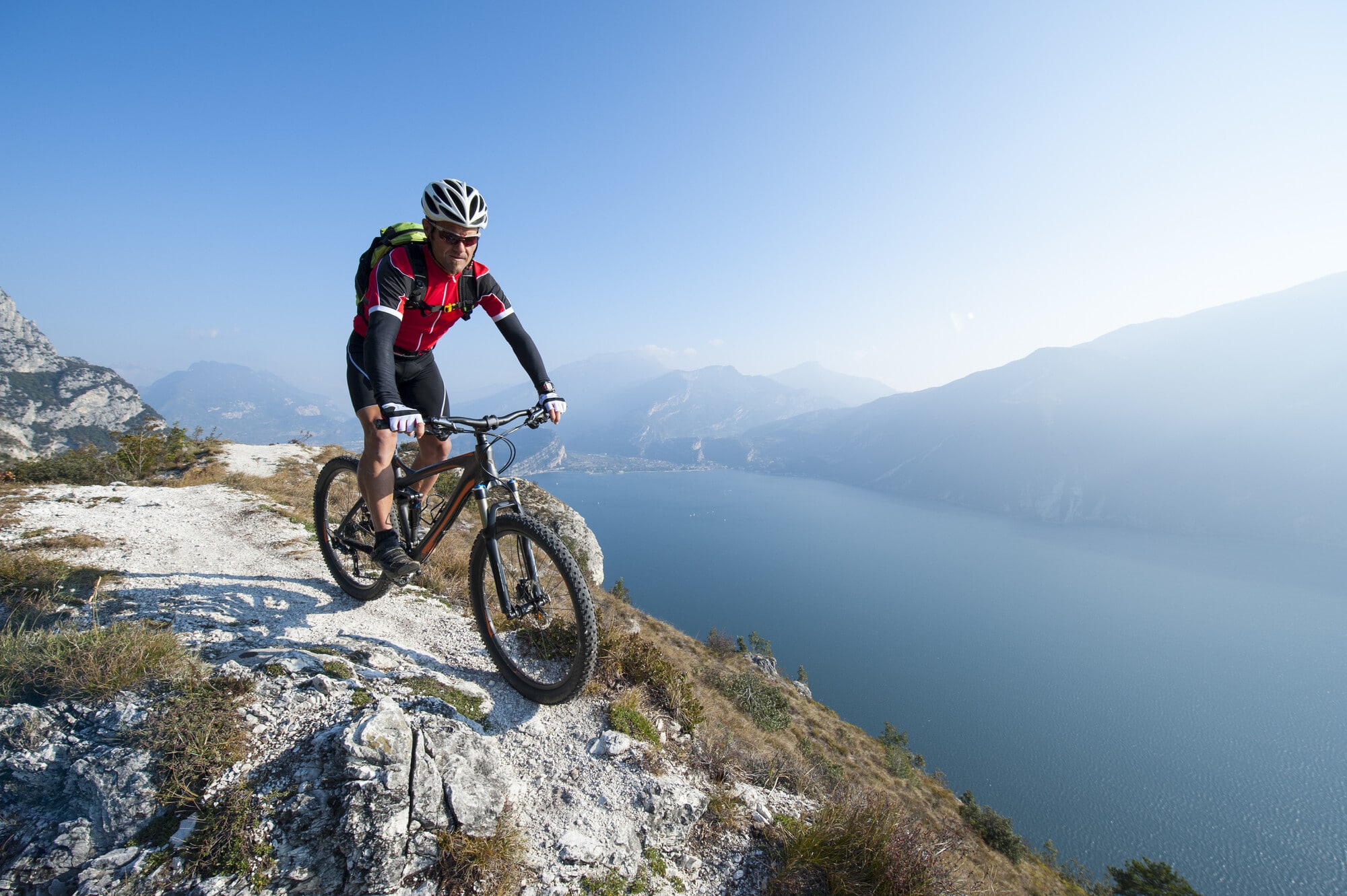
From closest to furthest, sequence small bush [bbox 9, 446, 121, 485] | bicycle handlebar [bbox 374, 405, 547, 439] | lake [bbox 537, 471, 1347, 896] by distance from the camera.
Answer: bicycle handlebar [bbox 374, 405, 547, 439] → small bush [bbox 9, 446, 121, 485] → lake [bbox 537, 471, 1347, 896]

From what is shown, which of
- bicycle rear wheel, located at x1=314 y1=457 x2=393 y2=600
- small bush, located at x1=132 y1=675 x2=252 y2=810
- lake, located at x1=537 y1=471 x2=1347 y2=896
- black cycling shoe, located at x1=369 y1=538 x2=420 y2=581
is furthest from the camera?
lake, located at x1=537 y1=471 x2=1347 y2=896

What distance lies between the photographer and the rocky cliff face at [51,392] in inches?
3460

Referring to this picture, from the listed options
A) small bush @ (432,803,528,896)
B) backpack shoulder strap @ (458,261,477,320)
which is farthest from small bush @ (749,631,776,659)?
small bush @ (432,803,528,896)

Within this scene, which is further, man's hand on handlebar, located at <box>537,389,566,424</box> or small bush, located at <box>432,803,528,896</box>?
man's hand on handlebar, located at <box>537,389,566,424</box>

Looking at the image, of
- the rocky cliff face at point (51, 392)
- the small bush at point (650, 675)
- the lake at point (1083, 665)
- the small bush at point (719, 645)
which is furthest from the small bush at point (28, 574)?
the rocky cliff face at point (51, 392)

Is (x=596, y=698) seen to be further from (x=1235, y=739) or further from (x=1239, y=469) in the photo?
(x=1239, y=469)

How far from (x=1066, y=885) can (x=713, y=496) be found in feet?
493

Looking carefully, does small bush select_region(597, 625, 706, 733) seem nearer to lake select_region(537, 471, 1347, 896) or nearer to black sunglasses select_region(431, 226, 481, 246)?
black sunglasses select_region(431, 226, 481, 246)

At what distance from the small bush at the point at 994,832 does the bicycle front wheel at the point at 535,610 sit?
33040 millimetres

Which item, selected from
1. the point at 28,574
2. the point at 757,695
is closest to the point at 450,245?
the point at 28,574

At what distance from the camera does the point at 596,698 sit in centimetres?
405

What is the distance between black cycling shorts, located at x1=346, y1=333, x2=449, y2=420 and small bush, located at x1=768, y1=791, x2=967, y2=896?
13.1ft

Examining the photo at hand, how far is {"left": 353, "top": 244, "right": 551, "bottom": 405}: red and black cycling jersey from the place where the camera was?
3.48 meters

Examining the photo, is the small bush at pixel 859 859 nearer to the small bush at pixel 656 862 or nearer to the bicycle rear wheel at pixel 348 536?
the small bush at pixel 656 862
